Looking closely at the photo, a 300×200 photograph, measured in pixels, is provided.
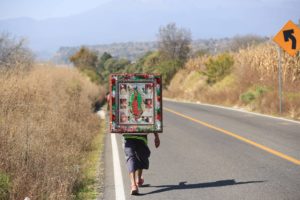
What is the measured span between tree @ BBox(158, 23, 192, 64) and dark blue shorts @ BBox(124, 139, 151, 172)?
65.4 m

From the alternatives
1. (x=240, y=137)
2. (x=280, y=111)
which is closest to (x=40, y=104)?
(x=240, y=137)

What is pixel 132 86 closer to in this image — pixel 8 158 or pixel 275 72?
pixel 8 158

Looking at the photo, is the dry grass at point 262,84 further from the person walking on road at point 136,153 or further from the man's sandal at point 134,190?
the man's sandal at point 134,190

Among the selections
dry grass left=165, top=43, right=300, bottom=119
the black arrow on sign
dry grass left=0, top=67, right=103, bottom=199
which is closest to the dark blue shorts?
dry grass left=0, top=67, right=103, bottom=199

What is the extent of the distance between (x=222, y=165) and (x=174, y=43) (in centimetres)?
6515

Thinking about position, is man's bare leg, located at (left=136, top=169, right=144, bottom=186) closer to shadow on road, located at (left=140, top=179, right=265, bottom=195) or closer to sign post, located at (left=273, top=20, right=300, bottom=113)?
shadow on road, located at (left=140, top=179, right=265, bottom=195)

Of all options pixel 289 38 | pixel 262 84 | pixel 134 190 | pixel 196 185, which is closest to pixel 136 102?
pixel 134 190

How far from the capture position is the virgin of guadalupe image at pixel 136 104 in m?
9.28

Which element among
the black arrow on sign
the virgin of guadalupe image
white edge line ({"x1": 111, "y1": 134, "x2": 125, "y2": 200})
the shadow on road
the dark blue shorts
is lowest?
white edge line ({"x1": 111, "y1": 134, "x2": 125, "y2": 200})

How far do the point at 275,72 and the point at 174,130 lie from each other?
12776 mm

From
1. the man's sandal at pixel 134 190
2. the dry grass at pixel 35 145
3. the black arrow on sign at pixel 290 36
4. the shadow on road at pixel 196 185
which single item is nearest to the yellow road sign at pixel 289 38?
the black arrow on sign at pixel 290 36

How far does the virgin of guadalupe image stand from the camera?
928 cm

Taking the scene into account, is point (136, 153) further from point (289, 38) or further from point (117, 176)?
point (289, 38)

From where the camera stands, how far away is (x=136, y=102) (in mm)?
9305
